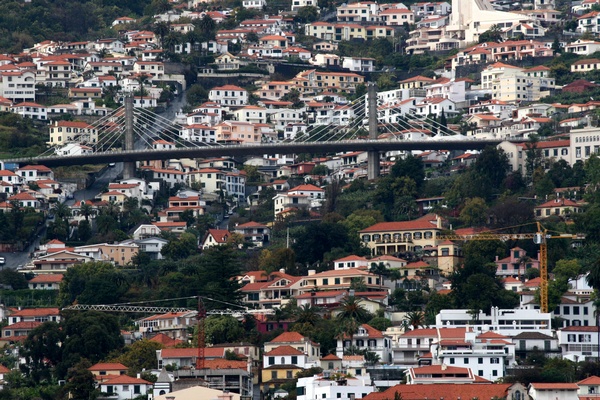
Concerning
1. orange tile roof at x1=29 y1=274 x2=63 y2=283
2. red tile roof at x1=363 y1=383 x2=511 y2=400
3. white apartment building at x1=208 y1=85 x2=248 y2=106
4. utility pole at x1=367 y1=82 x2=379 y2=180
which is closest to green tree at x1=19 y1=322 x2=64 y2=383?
red tile roof at x1=363 y1=383 x2=511 y2=400

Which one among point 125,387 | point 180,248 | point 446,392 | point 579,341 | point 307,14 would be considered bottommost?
point 446,392

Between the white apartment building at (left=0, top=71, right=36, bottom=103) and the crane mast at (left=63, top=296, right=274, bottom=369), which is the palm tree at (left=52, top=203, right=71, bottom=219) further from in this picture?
the white apartment building at (left=0, top=71, right=36, bottom=103)

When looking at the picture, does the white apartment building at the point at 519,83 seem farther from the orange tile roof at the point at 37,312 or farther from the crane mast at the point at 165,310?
the orange tile roof at the point at 37,312

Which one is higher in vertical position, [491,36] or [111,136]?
[491,36]

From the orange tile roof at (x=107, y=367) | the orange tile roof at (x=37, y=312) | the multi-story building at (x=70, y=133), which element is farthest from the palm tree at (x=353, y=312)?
the multi-story building at (x=70, y=133)

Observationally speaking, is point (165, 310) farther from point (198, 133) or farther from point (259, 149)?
point (198, 133)

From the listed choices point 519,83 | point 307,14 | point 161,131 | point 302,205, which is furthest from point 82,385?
point 307,14

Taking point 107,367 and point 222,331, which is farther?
point 222,331
